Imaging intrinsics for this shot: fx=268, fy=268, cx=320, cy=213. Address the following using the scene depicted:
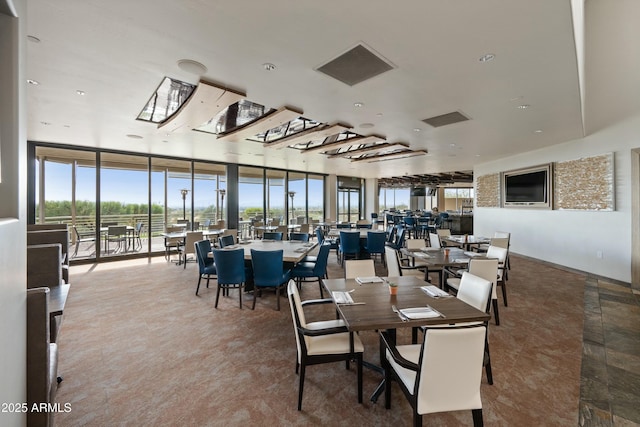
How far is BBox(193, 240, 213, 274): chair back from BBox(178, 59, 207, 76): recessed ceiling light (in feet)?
8.65

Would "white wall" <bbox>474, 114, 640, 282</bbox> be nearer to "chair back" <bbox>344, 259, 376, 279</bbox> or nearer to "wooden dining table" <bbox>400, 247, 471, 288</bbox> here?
"wooden dining table" <bbox>400, 247, 471, 288</bbox>

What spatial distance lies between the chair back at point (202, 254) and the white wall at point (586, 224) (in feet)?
25.4

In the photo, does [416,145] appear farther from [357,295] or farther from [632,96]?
[357,295]

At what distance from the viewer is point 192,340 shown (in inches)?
120

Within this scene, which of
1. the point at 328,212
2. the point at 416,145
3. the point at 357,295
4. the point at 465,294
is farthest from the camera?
the point at 328,212

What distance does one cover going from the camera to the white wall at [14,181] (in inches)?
46.4

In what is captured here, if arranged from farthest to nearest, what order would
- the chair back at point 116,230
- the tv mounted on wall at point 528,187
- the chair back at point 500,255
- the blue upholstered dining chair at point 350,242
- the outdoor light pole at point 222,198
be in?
the outdoor light pole at point 222,198
the chair back at point 116,230
the tv mounted on wall at point 528,187
the blue upholstered dining chair at point 350,242
the chair back at point 500,255

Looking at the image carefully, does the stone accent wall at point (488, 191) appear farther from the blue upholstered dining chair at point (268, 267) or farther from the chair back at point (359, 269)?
the blue upholstered dining chair at point (268, 267)

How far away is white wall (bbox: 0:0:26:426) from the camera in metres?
1.18

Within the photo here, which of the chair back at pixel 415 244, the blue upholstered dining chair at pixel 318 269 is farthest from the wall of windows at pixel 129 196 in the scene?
the chair back at pixel 415 244

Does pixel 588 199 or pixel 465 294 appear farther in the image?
pixel 588 199

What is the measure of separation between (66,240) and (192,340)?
10.0 ft

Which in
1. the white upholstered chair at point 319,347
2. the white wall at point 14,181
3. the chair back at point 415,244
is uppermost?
the white wall at point 14,181

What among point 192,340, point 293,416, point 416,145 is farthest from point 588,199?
point 192,340
